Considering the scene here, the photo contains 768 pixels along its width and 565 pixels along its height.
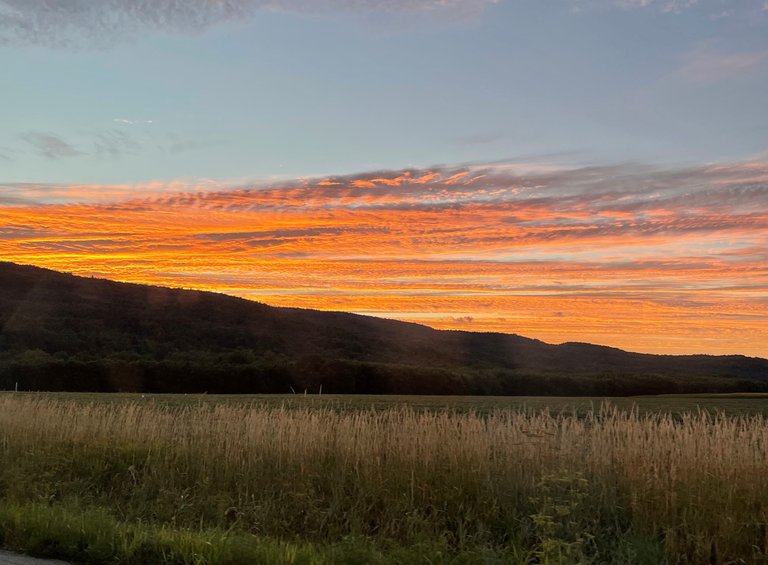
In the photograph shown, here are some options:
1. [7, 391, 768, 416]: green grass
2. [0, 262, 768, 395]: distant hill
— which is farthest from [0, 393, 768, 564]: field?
[0, 262, 768, 395]: distant hill

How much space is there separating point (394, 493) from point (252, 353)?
86.3 metres

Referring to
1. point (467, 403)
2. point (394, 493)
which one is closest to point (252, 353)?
point (467, 403)

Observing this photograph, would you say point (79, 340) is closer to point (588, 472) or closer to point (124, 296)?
point (124, 296)

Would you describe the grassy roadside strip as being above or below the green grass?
below

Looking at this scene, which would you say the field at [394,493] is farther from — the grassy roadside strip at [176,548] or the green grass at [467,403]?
the green grass at [467,403]

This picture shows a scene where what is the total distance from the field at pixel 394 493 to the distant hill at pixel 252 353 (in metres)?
62.3

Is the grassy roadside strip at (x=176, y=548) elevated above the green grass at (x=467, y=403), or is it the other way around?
the green grass at (x=467, y=403)

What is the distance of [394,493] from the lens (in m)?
12.6

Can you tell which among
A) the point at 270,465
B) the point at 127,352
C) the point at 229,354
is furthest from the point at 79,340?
the point at 270,465

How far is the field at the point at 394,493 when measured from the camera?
9484mm

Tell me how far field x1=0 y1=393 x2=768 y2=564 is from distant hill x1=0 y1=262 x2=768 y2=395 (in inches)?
2452

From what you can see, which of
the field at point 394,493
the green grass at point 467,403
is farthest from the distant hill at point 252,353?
the field at point 394,493

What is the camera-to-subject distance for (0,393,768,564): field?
373 inches

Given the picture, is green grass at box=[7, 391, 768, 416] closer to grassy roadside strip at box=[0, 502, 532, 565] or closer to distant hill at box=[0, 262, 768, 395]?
grassy roadside strip at box=[0, 502, 532, 565]
